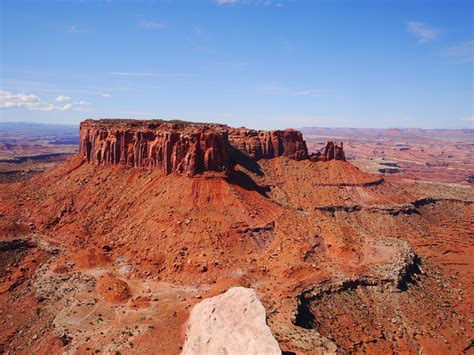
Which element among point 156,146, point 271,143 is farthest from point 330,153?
point 156,146

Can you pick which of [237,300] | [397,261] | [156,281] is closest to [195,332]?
[237,300]

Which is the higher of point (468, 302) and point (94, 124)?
point (94, 124)

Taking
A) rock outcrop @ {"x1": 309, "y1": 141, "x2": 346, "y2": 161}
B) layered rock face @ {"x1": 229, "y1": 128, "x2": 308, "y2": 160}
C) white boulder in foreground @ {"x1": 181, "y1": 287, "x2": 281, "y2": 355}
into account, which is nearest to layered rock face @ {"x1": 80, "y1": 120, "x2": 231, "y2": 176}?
layered rock face @ {"x1": 229, "y1": 128, "x2": 308, "y2": 160}

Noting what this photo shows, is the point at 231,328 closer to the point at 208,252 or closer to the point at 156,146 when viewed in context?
the point at 208,252

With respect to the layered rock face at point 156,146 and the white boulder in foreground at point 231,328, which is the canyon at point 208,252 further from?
the white boulder in foreground at point 231,328

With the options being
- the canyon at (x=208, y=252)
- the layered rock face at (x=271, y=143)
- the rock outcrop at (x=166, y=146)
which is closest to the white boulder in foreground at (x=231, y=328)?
the canyon at (x=208, y=252)

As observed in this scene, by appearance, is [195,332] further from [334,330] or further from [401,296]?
[401,296]

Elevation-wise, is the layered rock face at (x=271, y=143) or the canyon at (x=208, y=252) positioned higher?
the layered rock face at (x=271, y=143)
